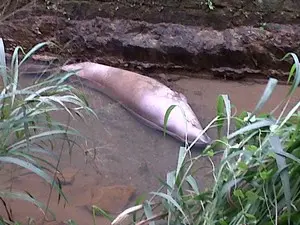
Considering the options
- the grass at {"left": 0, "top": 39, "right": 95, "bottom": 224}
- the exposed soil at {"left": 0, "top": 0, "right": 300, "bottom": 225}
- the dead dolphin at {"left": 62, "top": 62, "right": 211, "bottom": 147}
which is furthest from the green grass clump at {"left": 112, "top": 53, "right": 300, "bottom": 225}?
the exposed soil at {"left": 0, "top": 0, "right": 300, "bottom": 225}

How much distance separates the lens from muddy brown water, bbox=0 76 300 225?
2039 millimetres

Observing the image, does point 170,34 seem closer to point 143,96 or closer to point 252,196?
point 143,96

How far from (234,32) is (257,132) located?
6.38ft

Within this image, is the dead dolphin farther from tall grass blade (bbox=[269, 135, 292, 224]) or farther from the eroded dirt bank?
tall grass blade (bbox=[269, 135, 292, 224])

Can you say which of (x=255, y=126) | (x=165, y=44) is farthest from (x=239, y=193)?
(x=165, y=44)

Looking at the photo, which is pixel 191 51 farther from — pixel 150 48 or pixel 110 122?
pixel 110 122

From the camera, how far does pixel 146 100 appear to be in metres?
2.76

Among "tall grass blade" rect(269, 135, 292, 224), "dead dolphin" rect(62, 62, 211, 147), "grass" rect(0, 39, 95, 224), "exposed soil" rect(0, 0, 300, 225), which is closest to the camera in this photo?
"tall grass blade" rect(269, 135, 292, 224)

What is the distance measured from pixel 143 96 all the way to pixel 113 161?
0.50 metres

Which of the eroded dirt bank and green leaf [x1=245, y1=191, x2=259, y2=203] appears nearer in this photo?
green leaf [x1=245, y1=191, x2=259, y2=203]

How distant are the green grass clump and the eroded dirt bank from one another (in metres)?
1.78

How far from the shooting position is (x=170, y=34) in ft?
10.6

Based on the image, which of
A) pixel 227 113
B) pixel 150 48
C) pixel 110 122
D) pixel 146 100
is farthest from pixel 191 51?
pixel 227 113

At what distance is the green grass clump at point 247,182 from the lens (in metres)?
1.22
